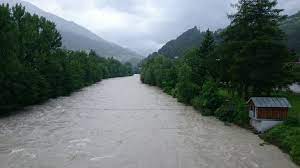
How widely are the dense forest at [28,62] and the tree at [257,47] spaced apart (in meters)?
22.0

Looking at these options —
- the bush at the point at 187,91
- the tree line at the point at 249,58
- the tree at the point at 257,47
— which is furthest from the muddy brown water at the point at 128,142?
the bush at the point at 187,91

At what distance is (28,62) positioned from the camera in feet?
148

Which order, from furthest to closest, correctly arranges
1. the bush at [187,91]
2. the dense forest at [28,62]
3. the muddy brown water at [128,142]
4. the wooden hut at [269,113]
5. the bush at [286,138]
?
the bush at [187,91] → the dense forest at [28,62] → the wooden hut at [269,113] → the bush at [286,138] → the muddy brown water at [128,142]

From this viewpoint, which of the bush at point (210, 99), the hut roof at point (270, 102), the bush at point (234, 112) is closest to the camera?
the hut roof at point (270, 102)

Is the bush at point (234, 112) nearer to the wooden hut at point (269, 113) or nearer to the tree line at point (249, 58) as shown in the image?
the tree line at point (249, 58)

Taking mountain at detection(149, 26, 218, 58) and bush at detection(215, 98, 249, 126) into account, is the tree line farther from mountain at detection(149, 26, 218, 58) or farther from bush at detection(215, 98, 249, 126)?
mountain at detection(149, 26, 218, 58)

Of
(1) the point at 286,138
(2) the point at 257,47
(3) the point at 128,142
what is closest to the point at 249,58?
(2) the point at 257,47

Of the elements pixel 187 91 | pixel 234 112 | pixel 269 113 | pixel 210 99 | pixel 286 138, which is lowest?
pixel 286 138

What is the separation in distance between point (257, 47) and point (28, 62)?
101 feet

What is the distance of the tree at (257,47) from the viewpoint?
3016 cm

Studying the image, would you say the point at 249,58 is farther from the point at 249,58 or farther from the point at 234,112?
the point at 234,112

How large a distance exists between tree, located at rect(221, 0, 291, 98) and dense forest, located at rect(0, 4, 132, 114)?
868 inches

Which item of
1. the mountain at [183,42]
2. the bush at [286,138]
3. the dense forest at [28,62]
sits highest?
the mountain at [183,42]

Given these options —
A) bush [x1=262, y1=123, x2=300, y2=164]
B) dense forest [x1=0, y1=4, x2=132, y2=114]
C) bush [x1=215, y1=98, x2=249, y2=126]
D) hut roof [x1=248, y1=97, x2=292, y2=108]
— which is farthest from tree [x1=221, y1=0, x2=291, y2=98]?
dense forest [x1=0, y1=4, x2=132, y2=114]
